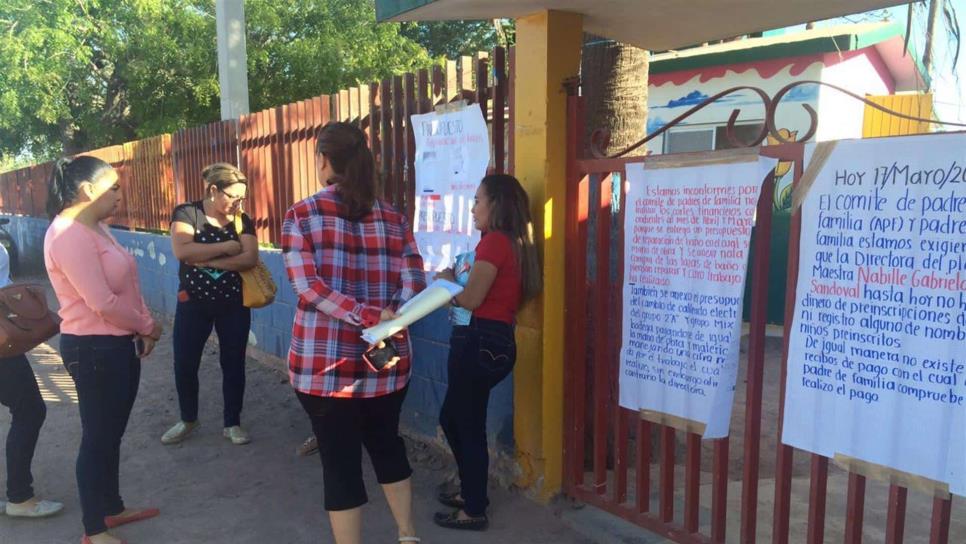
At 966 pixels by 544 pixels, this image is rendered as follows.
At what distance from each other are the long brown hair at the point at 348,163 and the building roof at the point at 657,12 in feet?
3.02

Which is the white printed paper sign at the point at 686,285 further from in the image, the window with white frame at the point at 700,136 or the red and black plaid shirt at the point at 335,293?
the window with white frame at the point at 700,136

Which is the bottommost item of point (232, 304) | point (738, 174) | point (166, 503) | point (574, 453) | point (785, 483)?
point (166, 503)

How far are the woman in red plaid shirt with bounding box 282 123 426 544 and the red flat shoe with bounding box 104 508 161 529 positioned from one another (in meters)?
1.45

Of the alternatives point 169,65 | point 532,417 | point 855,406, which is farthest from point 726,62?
point 169,65

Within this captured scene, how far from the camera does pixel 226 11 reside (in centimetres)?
821

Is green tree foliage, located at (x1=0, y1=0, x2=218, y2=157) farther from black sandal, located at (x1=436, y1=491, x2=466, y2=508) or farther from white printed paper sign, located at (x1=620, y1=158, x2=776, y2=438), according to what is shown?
white printed paper sign, located at (x1=620, y1=158, x2=776, y2=438)

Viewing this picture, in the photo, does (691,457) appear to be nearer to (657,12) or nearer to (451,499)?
(451,499)

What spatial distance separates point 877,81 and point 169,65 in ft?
42.1

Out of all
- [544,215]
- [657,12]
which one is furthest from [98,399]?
[657,12]

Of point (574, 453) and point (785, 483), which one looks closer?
point (785, 483)

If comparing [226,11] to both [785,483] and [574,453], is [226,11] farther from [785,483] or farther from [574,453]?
[785,483]

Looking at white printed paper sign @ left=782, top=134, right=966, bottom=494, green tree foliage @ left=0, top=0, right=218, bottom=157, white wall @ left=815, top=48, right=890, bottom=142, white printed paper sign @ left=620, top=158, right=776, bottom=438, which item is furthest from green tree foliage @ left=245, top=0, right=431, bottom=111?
white printed paper sign @ left=782, top=134, right=966, bottom=494

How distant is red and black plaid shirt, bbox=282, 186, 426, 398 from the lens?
8.40 feet

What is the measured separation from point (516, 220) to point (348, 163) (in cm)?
85
